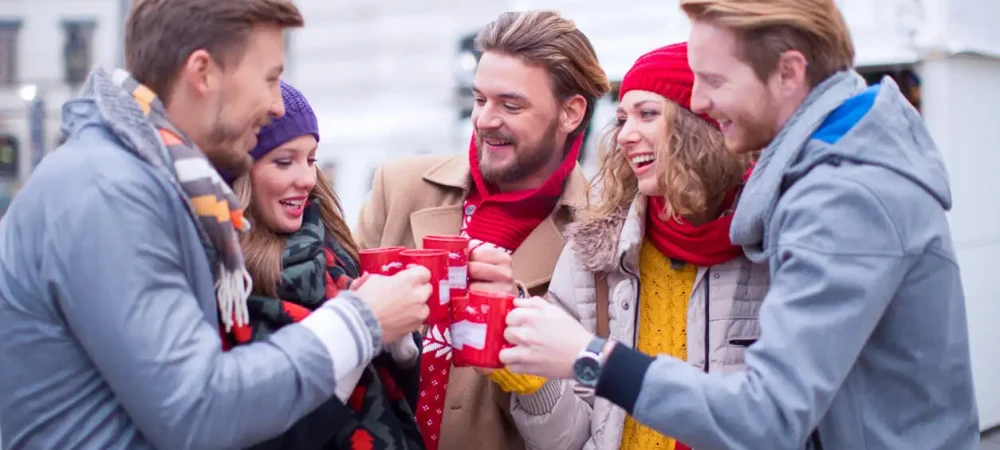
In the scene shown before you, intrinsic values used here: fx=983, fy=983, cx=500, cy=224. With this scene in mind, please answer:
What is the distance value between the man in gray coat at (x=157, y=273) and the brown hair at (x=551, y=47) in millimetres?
1239

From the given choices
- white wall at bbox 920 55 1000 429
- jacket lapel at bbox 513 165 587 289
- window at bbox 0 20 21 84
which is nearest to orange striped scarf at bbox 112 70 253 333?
jacket lapel at bbox 513 165 587 289

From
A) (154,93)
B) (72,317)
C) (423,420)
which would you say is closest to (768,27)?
(154,93)

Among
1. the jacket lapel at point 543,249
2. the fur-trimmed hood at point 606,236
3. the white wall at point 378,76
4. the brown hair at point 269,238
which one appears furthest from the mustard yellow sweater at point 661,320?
the white wall at point 378,76

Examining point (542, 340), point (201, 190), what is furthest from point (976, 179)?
point (201, 190)

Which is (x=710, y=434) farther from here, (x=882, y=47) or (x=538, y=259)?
(x=882, y=47)

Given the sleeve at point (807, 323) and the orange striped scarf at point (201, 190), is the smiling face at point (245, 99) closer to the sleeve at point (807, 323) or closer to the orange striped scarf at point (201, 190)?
the orange striped scarf at point (201, 190)

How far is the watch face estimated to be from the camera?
1958mm

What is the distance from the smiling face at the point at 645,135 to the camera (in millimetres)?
2525

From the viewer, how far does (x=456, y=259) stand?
234 centimetres

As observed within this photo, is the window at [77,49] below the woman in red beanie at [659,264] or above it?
below

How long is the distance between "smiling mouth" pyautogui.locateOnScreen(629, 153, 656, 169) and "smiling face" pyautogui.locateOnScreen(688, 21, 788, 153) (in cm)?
46

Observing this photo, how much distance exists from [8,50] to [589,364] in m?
8.18

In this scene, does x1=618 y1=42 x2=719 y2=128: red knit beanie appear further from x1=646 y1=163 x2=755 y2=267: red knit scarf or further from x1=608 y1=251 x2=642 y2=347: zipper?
x1=608 y1=251 x2=642 y2=347: zipper

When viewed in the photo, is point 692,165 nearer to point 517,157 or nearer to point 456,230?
point 517,157
